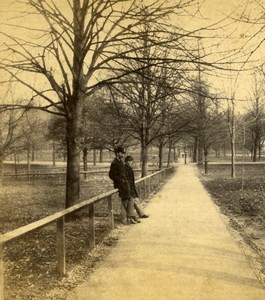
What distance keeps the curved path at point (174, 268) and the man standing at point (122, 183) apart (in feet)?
1.85

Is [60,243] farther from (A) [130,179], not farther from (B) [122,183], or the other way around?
(A) [130,179]

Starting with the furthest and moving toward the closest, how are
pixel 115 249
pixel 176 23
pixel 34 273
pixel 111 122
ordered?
pixel 111 122
pixel 176 23
pixel 115 249
pixel 34 273

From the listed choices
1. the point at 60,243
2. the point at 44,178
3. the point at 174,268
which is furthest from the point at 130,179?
the point at 44,178

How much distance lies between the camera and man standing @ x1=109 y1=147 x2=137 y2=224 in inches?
372

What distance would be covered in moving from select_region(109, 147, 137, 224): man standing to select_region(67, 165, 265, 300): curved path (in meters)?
0.56

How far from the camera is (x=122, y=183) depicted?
9.47 meters

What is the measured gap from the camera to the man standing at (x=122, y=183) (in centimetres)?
946

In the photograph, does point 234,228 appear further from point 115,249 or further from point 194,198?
point 194,198

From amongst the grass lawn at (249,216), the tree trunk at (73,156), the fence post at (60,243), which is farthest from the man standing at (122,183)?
the fence post at (60,243)

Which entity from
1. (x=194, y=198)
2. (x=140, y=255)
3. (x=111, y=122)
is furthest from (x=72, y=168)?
(x=111, y=122)

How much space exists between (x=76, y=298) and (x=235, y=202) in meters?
10.5

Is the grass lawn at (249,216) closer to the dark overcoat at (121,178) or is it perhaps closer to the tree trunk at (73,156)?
the dark overcoat at (121,178)

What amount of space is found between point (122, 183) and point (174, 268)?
163 inches

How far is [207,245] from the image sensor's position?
698 centimetres
